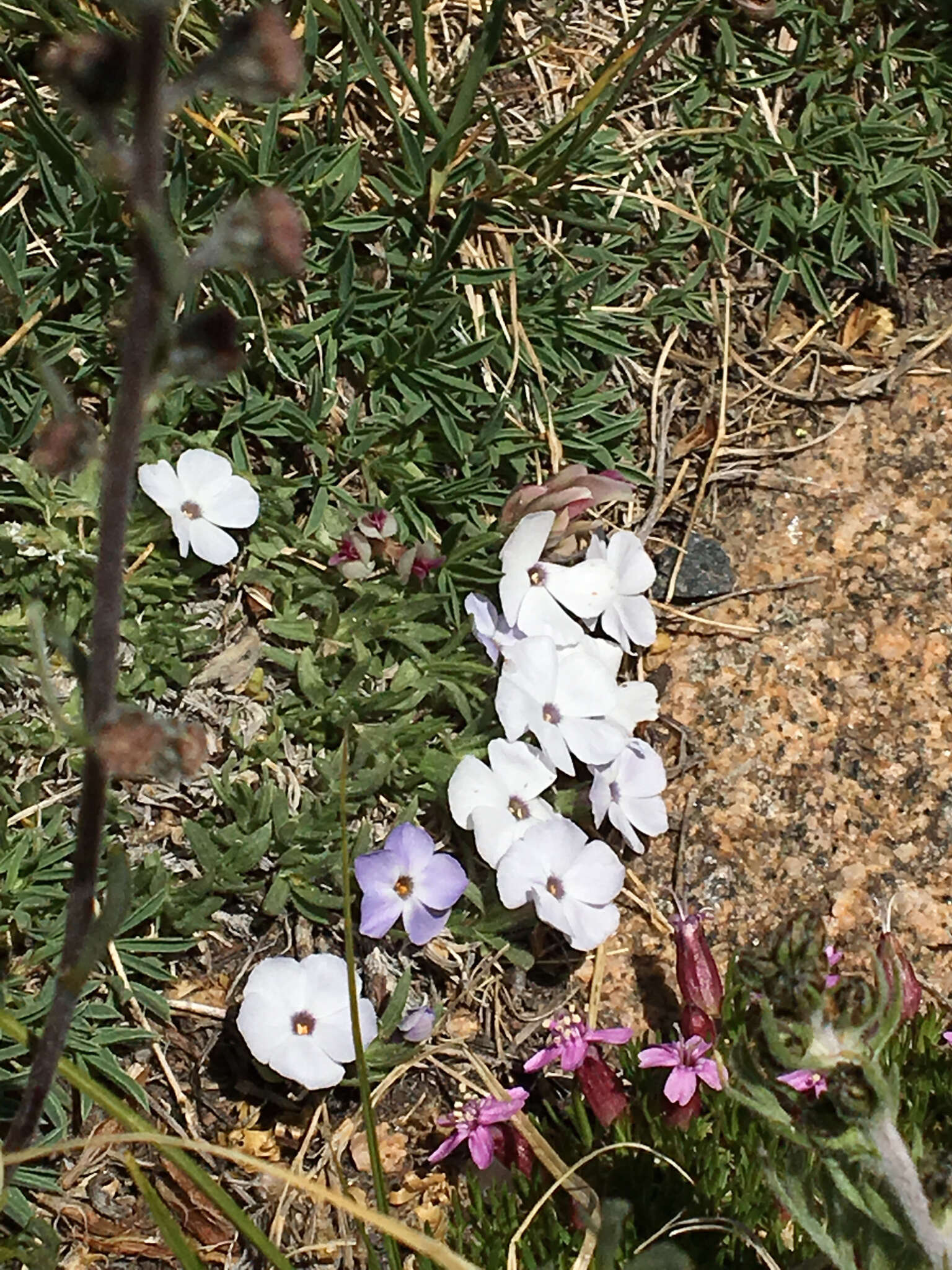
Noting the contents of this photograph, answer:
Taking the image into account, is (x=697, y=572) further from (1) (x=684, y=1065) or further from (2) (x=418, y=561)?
(1) (x=684, y=1065)

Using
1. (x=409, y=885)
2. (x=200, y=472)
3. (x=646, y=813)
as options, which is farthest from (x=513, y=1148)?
(x=200, y=472)

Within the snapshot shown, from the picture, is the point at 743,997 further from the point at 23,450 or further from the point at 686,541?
the point at 23,450

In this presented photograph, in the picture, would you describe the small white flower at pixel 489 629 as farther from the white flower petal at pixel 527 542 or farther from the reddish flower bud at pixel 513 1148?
the reddish flower bud at pixel 513 1148

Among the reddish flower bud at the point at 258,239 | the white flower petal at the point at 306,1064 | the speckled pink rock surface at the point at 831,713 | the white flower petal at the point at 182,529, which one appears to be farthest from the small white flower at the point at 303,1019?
the reddish flower bud at the point at 258,239

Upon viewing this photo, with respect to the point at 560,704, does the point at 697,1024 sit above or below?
below

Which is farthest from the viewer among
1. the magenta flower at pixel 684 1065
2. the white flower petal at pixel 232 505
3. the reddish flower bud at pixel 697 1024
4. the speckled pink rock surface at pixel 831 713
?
the speckled pink rock surface at pixel 831 713

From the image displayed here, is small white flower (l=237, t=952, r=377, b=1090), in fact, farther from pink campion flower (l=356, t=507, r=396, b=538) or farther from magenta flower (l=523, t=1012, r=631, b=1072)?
pink campion flower (l=356, t=507, r=396, b=538)
